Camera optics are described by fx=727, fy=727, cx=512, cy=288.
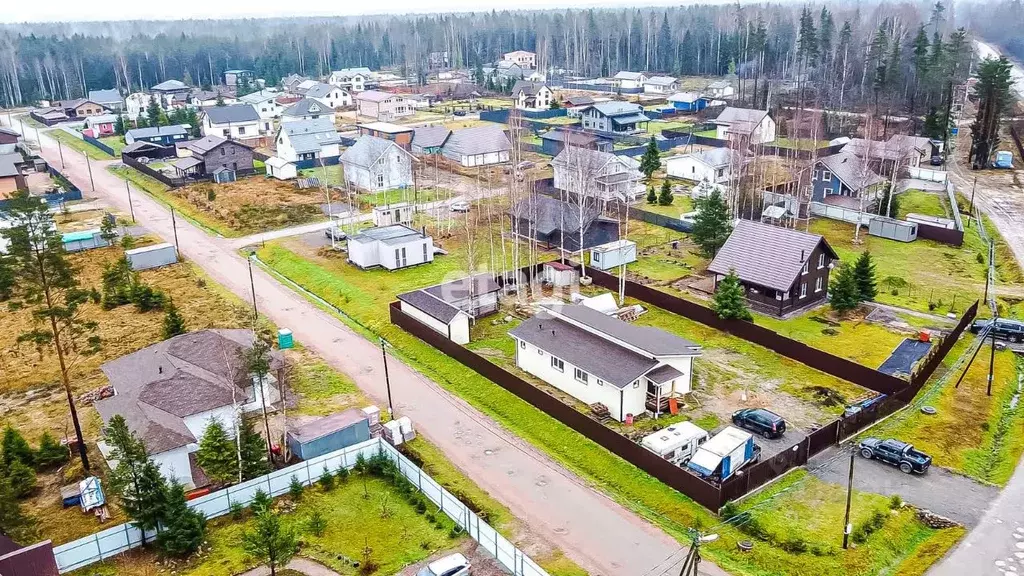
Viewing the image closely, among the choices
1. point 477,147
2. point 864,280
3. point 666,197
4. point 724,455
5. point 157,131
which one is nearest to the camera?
point 724,455

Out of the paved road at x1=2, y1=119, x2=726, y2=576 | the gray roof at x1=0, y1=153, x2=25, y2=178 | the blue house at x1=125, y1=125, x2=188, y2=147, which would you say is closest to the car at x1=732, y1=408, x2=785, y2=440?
the paved road at x1=2, y1=119, x2=726, y2=576

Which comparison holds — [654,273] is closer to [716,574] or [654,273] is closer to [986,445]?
[986,445]

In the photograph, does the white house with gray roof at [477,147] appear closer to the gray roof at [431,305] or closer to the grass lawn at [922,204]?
the grass lawn at [922,204]

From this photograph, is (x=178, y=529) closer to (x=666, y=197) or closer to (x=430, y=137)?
(x=666, y=197)

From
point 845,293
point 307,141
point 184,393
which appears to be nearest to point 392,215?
point 307,141

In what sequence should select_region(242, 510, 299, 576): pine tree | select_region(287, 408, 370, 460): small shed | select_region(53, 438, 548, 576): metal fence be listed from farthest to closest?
1. select_region(287, 408, 370, 460): small shed
2. select_region(53, 438, 548, 576): metal fence
3. select_region(242, 510, 299, 576): pine tree

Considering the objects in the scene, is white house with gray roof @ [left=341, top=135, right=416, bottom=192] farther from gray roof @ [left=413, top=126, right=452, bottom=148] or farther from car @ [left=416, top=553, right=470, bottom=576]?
car @ [left=416, top=553, right=470, bottom=576]
